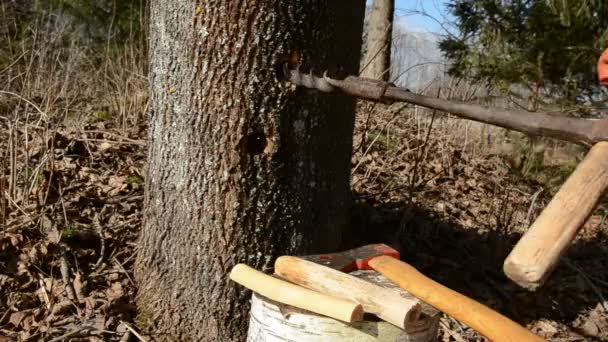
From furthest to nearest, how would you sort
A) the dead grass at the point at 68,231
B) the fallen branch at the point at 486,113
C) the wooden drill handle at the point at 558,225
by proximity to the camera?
the dead grass at the point at 68,231 → the fallen branch at the point at 486,113 → the wooden drill handle at the point at 558,225

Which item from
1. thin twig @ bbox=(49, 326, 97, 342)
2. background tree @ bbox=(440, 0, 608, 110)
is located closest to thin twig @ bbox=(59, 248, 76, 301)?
thin twig @ bbox=(49, 326, 97, 342)

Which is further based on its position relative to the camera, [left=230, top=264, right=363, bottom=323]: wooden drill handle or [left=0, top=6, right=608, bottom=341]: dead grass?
[left=0, top=6, right=608, bottom=341]: dead grass

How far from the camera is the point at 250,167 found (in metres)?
2.18

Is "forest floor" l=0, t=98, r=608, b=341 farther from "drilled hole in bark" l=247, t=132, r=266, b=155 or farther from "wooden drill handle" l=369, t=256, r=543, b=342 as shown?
"wooden drill handle" l=369, t=256, r=543, b=342

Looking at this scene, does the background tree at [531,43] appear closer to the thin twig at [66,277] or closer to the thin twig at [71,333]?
the thin twig at [66,277]

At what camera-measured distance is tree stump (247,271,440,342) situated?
160 centimetres

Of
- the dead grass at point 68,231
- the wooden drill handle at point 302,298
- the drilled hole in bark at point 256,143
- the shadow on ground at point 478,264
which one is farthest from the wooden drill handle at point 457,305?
the shadow on ground at point 478,264

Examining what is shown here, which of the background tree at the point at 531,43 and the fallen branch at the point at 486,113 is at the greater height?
the background tree at the point at 531,43

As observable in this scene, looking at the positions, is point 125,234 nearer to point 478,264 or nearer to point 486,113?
point 478,264

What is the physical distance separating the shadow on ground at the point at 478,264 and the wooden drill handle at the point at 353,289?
134cm

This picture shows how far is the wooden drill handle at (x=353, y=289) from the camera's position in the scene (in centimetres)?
155

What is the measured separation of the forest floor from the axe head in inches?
36.5

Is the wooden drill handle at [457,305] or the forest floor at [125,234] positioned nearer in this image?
the wooden drill handle at [457,305]

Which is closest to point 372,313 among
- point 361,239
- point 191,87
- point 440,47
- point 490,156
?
point 191,87
